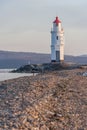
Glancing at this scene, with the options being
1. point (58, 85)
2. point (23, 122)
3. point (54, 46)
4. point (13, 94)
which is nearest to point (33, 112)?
point (23, 122)

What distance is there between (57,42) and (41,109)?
53177mm

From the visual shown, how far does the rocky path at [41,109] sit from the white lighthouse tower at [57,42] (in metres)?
48.0

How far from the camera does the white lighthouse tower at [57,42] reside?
212 feet

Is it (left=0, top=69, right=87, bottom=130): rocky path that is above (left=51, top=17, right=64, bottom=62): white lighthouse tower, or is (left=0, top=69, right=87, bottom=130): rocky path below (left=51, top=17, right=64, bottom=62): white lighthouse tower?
below

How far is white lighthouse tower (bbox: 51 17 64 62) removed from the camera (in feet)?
212

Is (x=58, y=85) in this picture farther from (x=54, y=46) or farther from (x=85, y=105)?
(x=54, y=46)

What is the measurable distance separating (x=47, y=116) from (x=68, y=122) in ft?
1.99

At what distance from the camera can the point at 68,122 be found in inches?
457

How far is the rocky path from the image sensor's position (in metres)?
10.4

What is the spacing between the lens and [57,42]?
6494 cm

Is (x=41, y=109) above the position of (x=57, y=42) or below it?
below

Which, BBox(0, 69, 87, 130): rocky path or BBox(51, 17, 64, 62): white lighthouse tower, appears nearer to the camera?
BBox(0, 69, 87, 130): rocky path

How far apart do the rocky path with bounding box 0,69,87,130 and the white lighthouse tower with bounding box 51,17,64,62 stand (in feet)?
158

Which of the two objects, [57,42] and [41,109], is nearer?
[41,109]
